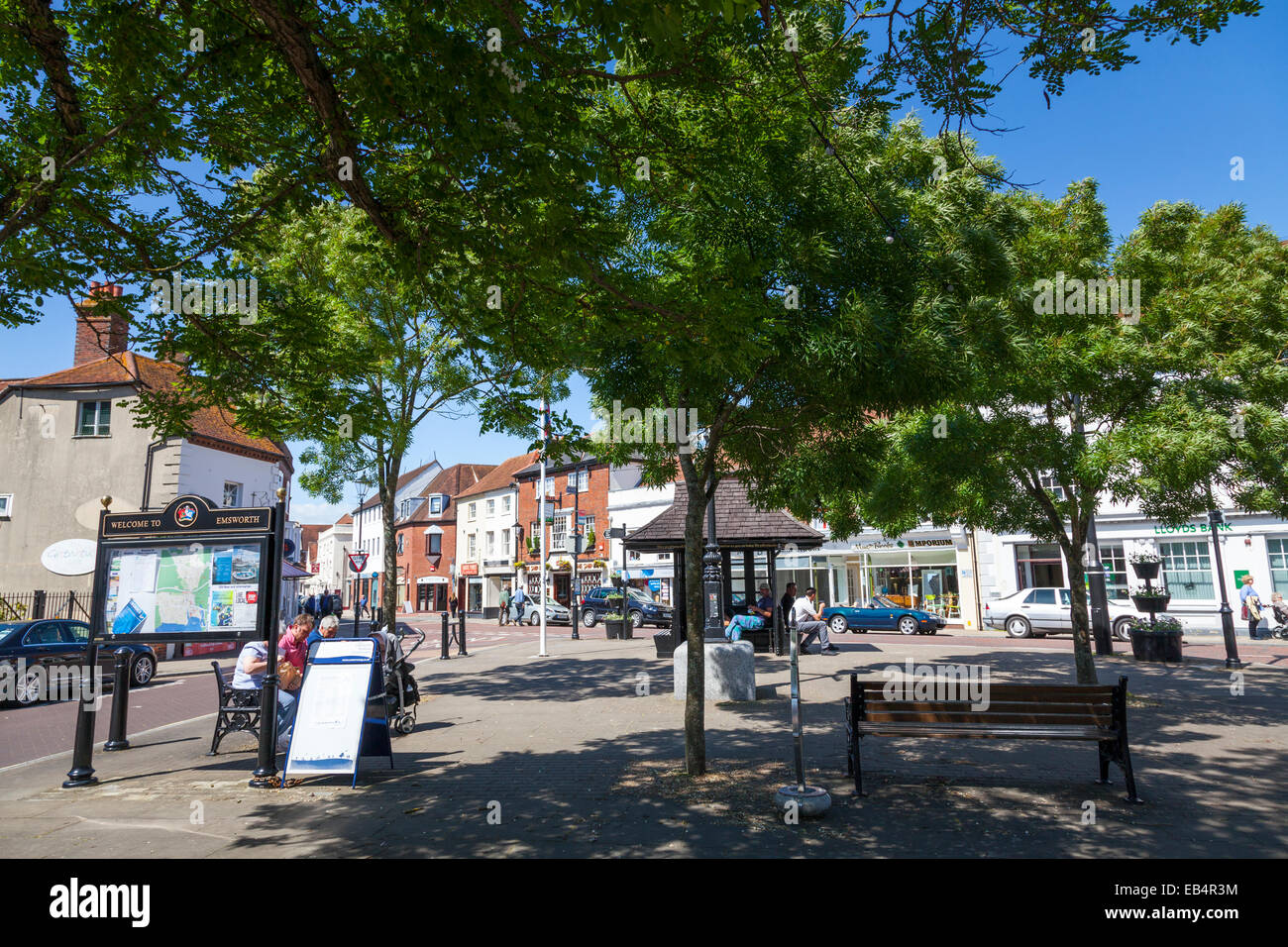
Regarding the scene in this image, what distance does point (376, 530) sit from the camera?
252ft

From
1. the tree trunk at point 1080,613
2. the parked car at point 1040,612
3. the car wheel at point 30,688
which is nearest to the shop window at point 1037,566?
the parked car at point 1040,612

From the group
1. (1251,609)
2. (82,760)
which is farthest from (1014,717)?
(1251,609)

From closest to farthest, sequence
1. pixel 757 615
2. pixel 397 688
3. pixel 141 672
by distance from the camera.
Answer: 1. pixel 397 688
2. pixel 141 672
3. pixel 757 615

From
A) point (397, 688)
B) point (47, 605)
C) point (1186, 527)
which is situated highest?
point (1186, 527)

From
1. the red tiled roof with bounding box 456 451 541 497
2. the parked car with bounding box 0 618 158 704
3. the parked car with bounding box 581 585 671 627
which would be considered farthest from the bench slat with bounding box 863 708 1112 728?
the red tiled roof with bounding box 456 451 541 497

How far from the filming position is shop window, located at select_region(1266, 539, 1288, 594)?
25.2 metres

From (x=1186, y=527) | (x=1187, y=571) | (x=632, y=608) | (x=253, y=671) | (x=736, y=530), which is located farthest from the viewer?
(x=632, y=608)

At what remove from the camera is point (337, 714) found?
7270 millimetres

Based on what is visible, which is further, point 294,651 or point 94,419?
point 94,419

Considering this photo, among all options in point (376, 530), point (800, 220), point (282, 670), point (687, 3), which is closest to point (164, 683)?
point (282, 670)

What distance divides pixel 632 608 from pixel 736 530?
18115 mm

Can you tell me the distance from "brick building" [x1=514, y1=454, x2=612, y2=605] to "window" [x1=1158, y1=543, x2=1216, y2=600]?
30.0 metres

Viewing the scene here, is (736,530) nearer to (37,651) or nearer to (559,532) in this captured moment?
(37,651)

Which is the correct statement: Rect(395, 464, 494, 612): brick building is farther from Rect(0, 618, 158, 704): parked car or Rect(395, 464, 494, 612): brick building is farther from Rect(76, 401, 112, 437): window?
Rect(0, 618, 158, 704): parked car
